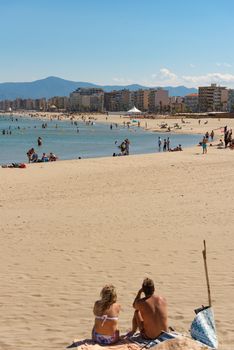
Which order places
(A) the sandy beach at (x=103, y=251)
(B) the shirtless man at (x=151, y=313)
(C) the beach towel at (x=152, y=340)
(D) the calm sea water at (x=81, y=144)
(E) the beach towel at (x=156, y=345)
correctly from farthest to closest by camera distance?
(D) the calm sea water at (x=81, y=144)
(A) the sandy beach at (x=103, y=251)
(B) the shirtless man at (x=151, y=313)
(C) the beach towel at (x=152, y=340)
(E) the beach towel at (x=156, y=345)

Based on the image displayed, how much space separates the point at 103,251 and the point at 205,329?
14.5ft

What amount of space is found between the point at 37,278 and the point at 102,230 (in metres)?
3.44

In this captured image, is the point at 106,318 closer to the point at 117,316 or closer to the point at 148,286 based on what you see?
the point at 117,316

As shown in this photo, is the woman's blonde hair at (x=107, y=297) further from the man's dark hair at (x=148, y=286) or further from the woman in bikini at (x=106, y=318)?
the man's dark hair at (x=148, y=286)

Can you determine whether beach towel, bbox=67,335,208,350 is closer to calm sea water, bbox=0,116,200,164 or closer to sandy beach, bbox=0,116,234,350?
sandy beach, bbox=0,116,234,350

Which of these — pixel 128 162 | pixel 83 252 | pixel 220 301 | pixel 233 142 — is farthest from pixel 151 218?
pixel 233 142

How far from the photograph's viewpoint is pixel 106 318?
5.52 m

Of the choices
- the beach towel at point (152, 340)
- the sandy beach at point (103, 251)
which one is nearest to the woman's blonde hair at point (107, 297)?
the beach towel at point (152, 340)

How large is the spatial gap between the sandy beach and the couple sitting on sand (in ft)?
2.20

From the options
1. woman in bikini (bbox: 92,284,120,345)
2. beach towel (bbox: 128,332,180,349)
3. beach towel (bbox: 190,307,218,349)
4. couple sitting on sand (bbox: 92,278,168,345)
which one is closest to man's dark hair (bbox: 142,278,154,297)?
couple sitting on sand (bbox: 92,278,168,345)

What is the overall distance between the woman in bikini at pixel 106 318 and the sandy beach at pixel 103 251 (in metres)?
0.64

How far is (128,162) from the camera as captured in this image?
28.8m

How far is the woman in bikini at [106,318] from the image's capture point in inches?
217

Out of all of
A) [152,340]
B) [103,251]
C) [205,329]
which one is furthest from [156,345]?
[103,251]
